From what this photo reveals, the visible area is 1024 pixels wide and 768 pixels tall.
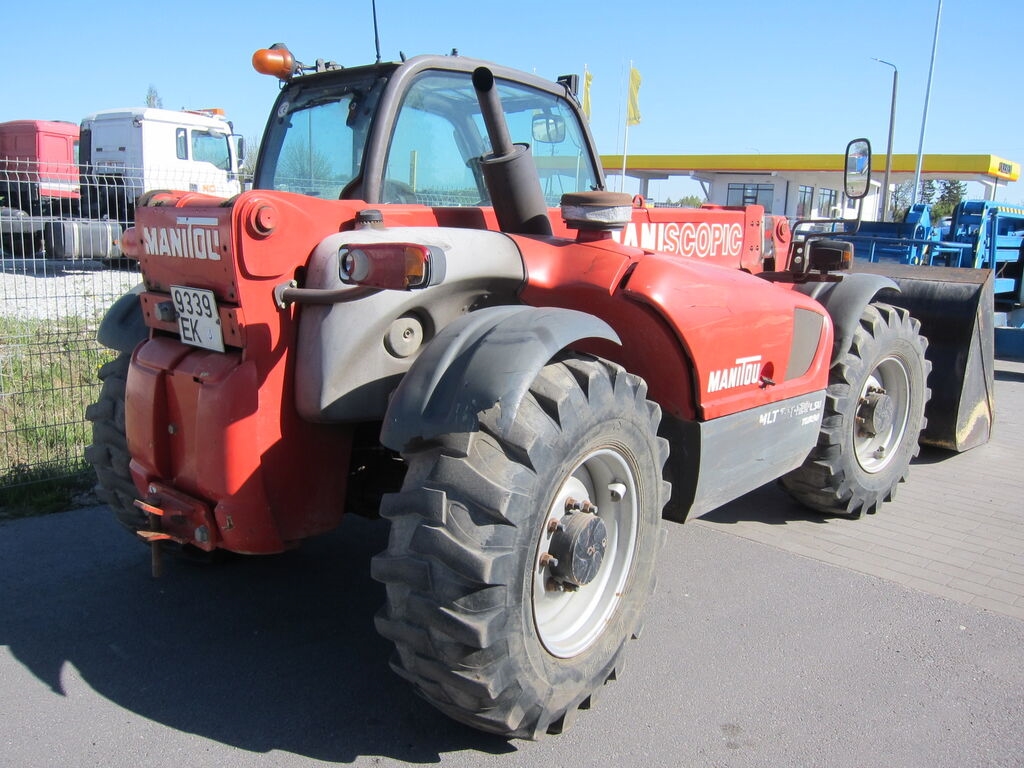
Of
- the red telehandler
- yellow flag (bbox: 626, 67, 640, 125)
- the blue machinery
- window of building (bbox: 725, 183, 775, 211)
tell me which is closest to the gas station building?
window of building (bbox: 725, 183, 775, 211)

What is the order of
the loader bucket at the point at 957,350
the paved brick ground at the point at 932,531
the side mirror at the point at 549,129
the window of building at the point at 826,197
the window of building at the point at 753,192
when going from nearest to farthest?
the side mirror at the point at 549,129 < the paved brick ground at the point at 932,531 < the loader bucket at the point at 957,350 < the window of building at the point at 826,197 < the window of building at the point at 753,192

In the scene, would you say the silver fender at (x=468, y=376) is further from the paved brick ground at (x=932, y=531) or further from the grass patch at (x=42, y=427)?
the grass patch at (x=42, y=427)

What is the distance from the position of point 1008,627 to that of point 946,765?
1.23 metres

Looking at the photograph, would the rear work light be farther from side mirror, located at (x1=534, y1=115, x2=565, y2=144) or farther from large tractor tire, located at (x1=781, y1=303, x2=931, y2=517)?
large tractor tire, located at (x1=781, y1=303, x2=931, y2=517)

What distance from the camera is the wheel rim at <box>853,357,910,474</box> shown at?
4.85 meters

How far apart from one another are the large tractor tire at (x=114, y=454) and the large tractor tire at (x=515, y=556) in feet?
5.04

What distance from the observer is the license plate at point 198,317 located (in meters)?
2.78

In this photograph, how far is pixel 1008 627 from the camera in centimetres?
373

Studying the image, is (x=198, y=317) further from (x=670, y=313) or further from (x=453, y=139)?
(x=670, y=313)

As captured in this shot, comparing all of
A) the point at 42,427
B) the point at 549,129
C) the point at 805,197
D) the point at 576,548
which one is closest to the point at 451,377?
the point at 576,548

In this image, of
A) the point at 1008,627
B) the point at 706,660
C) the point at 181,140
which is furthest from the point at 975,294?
the point at 181,140

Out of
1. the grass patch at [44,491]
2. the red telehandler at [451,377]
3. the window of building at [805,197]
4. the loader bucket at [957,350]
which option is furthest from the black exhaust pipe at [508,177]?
the window of building at [805,197]

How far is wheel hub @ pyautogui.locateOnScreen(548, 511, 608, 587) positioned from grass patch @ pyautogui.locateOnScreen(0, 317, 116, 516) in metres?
Answer: 3.39

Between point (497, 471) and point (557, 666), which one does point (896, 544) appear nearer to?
point (557, 666)
